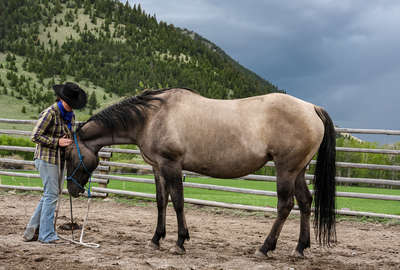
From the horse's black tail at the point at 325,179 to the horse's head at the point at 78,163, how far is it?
2691 mm

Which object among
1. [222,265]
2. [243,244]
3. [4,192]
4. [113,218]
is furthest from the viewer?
[4,192]

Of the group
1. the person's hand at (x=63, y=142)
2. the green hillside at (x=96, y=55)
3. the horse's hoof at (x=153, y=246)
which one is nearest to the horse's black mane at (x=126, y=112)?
the person's hand at (x=63, y=142)

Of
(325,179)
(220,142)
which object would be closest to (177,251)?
(220,142)

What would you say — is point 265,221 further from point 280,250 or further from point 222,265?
point 222,265

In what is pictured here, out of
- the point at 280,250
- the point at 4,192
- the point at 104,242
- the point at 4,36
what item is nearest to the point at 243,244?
the point at 280,250

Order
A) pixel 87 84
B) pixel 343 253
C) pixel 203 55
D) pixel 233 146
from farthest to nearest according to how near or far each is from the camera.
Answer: pixel 203 55, pixel 87 84, pixel 343 253, pixel 233 146

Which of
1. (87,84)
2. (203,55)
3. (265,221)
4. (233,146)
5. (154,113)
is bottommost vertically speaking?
(265,221)

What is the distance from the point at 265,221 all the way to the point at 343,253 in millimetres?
2206

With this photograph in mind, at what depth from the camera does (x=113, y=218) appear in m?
6.23

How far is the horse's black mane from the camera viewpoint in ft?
14.5

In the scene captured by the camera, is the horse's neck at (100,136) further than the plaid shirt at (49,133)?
Yes

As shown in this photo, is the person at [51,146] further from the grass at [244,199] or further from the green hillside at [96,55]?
the green hillside at [96,55]

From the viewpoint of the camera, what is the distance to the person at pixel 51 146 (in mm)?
4281

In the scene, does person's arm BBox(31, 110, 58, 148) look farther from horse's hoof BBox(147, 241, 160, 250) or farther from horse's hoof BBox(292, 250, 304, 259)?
horse's hoof BBox(292, 250, 304, 259)
